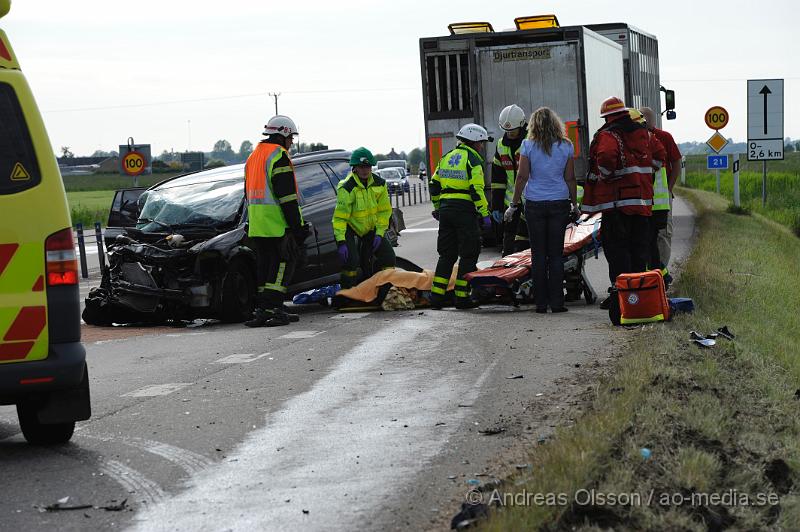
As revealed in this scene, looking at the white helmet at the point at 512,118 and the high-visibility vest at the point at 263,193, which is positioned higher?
the white helmet at the point at 512,118

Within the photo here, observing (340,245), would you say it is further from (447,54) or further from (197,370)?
(447,54)

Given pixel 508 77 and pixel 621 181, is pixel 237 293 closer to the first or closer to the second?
pixel 621 181

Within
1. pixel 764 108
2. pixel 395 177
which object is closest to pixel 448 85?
pixel 764 108

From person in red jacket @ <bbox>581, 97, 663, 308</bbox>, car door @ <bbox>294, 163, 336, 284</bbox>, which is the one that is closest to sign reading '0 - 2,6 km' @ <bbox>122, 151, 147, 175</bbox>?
car door @ <bbox>294, 163, 336, 284</bbox>

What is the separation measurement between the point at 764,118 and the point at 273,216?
19081 mm

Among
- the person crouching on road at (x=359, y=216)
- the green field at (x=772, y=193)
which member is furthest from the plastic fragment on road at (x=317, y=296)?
the green field at (x=772, y=193)

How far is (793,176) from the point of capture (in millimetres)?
44000

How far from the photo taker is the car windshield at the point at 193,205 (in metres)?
13.2

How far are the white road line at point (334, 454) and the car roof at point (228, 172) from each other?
515 centimetres

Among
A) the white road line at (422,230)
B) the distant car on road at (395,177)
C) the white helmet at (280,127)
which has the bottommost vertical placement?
the distant car on road at (395,177)

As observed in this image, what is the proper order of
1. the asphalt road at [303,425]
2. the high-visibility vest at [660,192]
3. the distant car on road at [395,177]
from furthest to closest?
the distant car on road at [395,177], the high-visibility vest at [660,192], the asphalt road at [303,425]

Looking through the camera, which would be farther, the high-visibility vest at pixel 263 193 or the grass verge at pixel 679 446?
the high-visibility vest at pixel 263 193

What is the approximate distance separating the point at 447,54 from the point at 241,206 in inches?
306

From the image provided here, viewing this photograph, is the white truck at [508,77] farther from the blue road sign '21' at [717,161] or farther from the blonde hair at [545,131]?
the blue road sign '21' at [717,161]
